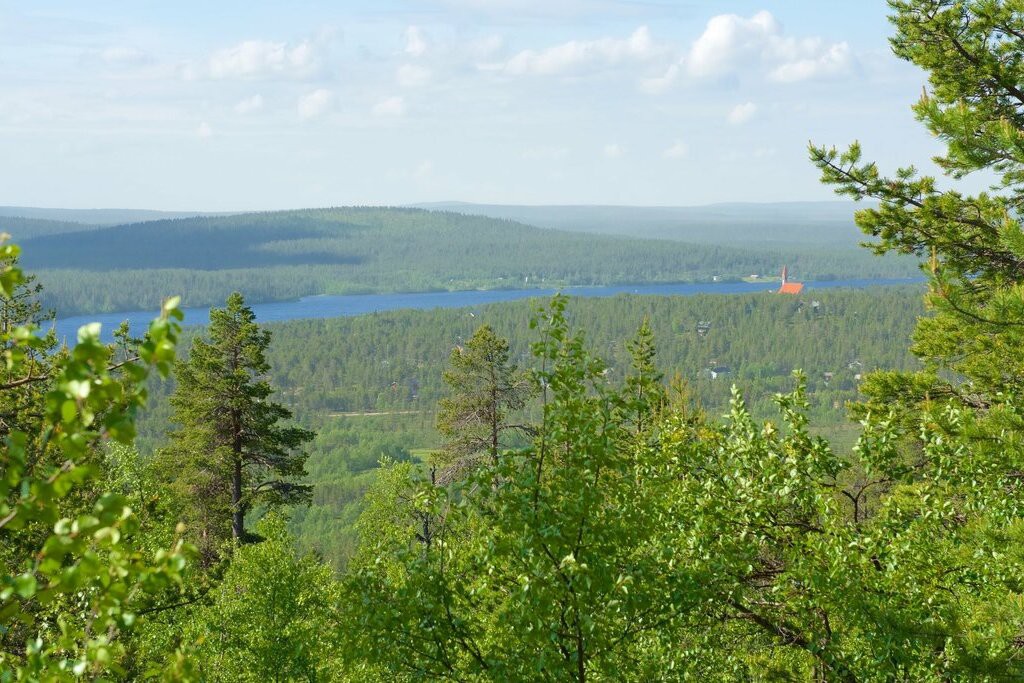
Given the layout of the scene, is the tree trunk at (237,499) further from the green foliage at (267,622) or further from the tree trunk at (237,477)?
the green foliage at (267,622)

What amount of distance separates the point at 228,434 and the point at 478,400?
25.5ft

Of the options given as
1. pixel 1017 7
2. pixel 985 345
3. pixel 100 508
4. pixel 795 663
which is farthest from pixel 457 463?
pixel 100 508

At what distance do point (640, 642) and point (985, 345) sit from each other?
455 inches

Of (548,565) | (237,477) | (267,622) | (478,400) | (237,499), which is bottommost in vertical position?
(237,499)

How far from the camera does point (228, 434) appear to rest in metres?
29.2

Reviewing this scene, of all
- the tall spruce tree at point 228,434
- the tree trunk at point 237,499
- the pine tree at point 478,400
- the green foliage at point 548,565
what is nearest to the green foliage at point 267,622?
the green foliage at point 548,565

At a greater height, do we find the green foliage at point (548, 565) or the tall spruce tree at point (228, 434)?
the green foliage at point (548, 565)

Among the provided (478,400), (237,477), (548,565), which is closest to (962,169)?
(548,565)

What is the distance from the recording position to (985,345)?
1870 centimetres

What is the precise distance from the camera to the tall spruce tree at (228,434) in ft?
94.4

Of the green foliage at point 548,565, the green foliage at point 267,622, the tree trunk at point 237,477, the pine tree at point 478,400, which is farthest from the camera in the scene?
the pine tree at point 478,400

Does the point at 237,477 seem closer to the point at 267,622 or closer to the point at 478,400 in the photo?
the point at 478,400

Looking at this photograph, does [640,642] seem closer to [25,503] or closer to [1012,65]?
[25,503]

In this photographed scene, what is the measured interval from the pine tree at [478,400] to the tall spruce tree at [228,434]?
16.4 feet
